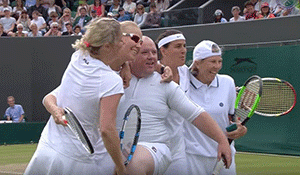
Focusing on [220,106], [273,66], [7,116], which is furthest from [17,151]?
[220,106]

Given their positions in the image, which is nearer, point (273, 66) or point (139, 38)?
point (139, 38)

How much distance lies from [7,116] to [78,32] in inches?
137

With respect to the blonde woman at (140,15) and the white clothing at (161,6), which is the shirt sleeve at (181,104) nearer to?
the blonde woman at (140,15)

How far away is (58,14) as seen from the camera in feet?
70.3

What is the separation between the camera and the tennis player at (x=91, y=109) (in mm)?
3201

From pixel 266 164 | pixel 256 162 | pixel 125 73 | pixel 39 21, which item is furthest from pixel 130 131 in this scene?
pixel 39 21

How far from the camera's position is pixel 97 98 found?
3.22 m

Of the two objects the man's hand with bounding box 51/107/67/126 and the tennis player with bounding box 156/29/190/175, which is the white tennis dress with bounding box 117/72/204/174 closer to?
the tennis player with bounding box 156/29/190/175

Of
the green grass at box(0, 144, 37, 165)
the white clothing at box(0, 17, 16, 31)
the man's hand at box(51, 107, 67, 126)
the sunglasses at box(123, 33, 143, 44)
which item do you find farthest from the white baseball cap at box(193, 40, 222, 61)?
the white clothing at box(0, 17, 16, 31)

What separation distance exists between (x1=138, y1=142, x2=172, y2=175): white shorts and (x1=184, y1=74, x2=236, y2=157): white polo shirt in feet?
3.07

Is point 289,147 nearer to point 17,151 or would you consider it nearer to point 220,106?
point 17,151

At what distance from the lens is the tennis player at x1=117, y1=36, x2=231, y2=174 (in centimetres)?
377

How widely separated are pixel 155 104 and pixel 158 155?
1.19 feet

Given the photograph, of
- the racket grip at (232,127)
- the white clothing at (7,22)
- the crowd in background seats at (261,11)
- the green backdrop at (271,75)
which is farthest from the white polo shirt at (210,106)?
the white clothing at (7,22)
